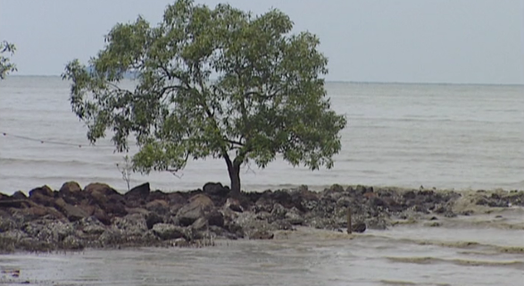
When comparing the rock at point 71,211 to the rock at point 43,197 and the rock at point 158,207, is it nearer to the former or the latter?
the rock at point 43,197

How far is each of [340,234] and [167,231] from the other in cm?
482

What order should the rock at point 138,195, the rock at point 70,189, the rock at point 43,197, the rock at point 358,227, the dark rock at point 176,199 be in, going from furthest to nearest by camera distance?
the rock at point 138,195
the rock at point 70,189
the dark rock at point 176,199
the rock at point 358,227
the rock at point 43,197

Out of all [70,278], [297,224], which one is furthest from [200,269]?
[297,224]

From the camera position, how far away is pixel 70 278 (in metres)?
19.7

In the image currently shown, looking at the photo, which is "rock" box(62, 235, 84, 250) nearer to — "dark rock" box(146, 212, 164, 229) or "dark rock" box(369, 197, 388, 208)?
"dark rock" box(146, 212, 164, 229)

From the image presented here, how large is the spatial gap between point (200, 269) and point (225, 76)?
10.9 meters

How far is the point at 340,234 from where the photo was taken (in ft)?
91.6

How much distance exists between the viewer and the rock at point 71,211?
26641mm

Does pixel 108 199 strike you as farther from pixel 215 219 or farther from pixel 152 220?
pixel 215 219

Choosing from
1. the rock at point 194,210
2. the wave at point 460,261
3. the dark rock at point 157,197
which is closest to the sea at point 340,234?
the wave at point 460,261

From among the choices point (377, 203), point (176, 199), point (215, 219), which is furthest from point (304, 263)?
point (377, 203)

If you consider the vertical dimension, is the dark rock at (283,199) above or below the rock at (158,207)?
above

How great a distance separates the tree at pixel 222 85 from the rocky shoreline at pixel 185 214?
1328 millimetres

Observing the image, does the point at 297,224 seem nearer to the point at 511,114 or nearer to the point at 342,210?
the point at 342,210
